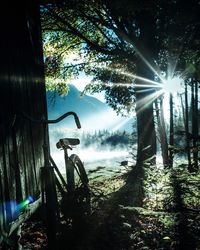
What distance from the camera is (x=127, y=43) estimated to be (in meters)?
18.3

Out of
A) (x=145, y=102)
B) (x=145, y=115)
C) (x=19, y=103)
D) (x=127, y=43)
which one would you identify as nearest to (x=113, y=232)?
(x=19, y=103)

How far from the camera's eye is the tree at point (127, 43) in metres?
9.34

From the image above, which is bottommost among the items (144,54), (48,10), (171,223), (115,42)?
(171,223)

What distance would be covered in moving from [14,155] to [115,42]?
13.6 m

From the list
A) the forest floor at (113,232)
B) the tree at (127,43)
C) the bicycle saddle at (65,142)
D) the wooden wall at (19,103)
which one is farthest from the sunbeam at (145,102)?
the bicycle saddle at (65,142)

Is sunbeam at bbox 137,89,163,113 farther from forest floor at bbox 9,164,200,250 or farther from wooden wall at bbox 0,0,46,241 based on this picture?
forest floor at bbox 9,164,200,250

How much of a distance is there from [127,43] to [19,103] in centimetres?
1289

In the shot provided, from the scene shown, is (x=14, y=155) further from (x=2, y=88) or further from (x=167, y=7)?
(x=167, y=7)

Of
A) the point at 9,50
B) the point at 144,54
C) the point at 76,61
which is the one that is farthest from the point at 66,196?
the point at 76,61

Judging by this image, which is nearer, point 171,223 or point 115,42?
point 171,223

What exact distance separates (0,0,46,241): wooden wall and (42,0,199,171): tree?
109 inches

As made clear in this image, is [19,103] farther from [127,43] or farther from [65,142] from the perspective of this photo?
[127,43]

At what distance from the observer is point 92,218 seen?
705 centimetres

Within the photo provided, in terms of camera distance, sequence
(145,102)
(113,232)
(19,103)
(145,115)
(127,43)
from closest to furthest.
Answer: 1. (19,103)
2. (113,232)
3. (145,115)
4. (145,102)
5. (127,43)
